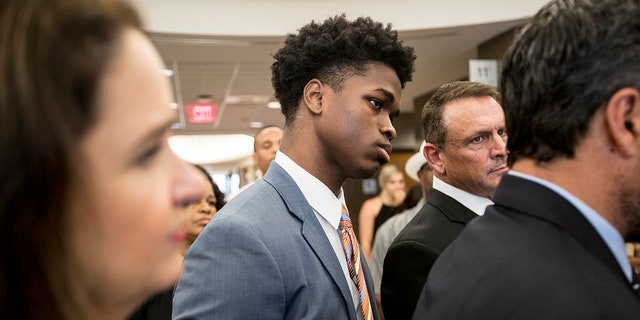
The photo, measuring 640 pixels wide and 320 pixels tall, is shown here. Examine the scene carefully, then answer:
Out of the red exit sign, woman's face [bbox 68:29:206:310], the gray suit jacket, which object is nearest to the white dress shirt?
the gray suit jacket

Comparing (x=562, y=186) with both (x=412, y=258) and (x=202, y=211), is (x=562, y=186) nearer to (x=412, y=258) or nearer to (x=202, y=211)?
(x=412, y=258)

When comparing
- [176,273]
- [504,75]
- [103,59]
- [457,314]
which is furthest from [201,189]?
[504,75]

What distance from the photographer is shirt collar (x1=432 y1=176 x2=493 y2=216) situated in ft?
6.57

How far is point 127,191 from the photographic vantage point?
25.8 inches

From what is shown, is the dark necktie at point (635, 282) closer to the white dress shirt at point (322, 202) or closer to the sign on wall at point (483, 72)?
the white dress shirt at point (322, 202)

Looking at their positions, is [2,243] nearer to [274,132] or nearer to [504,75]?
[504,75]

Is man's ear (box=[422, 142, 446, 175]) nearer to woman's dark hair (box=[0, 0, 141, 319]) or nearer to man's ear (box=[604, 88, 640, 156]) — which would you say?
man's ear (box=[604, 88, 640, 156])

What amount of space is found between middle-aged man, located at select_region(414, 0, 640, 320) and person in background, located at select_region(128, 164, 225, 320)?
1.42 metres

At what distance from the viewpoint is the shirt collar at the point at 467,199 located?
200 cm

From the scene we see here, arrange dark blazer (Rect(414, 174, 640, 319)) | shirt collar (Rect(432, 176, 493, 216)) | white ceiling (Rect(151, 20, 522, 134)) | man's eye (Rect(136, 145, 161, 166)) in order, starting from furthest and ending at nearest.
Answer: white ceiling (Rect(151, 20, 522, 134))
shirt collar (Rect(432, 176, 493, 216))
dark blazer (Rect(414, 174, 640, 319))
man's eye (Rect(136, 145, 161, 166))

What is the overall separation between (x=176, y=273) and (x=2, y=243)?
0.22m

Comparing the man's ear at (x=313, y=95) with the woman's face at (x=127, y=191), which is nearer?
the woman's face at (x=127, y=191)

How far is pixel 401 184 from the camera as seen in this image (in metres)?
6.21

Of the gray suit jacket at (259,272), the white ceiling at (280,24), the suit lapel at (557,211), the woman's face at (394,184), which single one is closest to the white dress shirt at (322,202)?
the gray suit jacket at (259,272)
